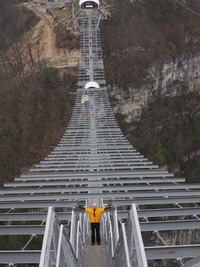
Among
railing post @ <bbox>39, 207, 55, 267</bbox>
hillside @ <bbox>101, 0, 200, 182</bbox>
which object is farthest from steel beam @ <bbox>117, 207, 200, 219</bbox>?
hillside @ <bbox>101, 0, 200, 182</bbox>

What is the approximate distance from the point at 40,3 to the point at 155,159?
2373cm

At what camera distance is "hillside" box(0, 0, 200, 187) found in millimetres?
23234

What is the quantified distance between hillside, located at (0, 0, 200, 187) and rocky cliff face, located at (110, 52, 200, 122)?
0.10m

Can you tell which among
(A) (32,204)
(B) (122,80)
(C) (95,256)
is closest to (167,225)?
(C) (95,256)

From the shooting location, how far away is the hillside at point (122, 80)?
23234mm

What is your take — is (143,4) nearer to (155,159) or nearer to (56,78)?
(56,78)

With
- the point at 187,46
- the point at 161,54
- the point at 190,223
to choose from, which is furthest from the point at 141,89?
the point at 190,223

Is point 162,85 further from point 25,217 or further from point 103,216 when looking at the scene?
point 25,217

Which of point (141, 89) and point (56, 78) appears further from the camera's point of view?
point (141, 89)

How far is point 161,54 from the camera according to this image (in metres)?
26.1

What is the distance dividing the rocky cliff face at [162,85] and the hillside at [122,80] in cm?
10

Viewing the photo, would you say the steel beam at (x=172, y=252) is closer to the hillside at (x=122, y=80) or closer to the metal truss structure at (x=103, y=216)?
the metal truss structure at (x=103, y=216)

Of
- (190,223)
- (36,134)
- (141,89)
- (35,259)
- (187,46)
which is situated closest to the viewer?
(35,259)

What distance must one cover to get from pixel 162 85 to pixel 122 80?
17.7 feet
